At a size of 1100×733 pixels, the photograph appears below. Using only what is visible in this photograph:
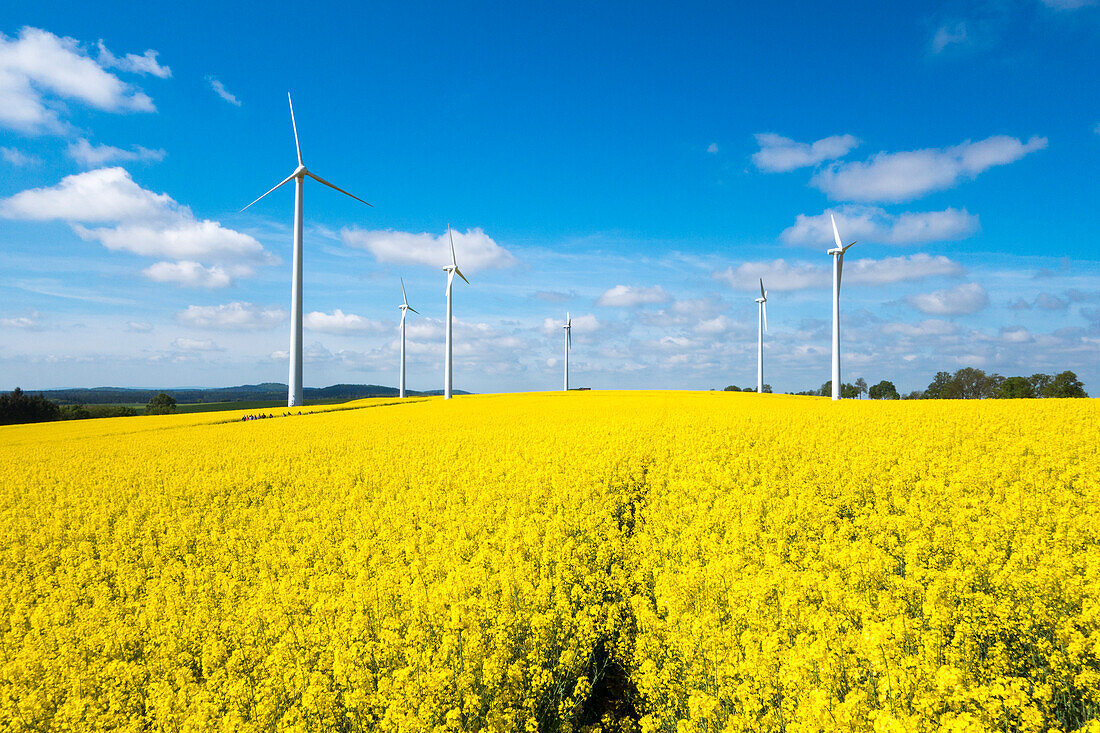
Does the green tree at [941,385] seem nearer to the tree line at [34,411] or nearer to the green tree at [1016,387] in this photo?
the green tree at [1016,387]

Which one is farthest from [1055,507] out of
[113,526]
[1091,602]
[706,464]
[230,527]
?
[113,526]

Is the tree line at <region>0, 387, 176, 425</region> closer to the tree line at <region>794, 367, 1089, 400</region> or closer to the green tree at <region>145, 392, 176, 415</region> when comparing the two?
the green tree at <region>145, 392, 176, 415</region>

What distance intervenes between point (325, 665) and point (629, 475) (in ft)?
33.2

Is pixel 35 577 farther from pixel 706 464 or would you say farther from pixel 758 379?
pixel 758 379

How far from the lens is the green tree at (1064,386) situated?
65.9 meters

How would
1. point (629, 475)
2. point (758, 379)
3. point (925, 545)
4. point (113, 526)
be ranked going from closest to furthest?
point (925, 545), point (113, 526), point (629, 475), point (758, 379)

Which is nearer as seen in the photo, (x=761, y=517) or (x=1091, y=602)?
(x=1091, y=602)

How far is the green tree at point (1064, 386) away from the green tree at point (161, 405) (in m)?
133

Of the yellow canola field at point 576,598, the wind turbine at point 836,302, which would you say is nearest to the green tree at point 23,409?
the yellow canola field at point 576,598

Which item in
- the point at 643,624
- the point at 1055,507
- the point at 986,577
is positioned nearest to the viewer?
the point at 643,624

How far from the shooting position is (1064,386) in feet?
230

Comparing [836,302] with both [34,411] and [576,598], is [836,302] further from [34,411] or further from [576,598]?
[34,411]

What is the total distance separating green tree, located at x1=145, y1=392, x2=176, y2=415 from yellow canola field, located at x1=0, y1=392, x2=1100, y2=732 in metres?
84.0

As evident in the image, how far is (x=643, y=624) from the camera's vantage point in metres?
6.67
